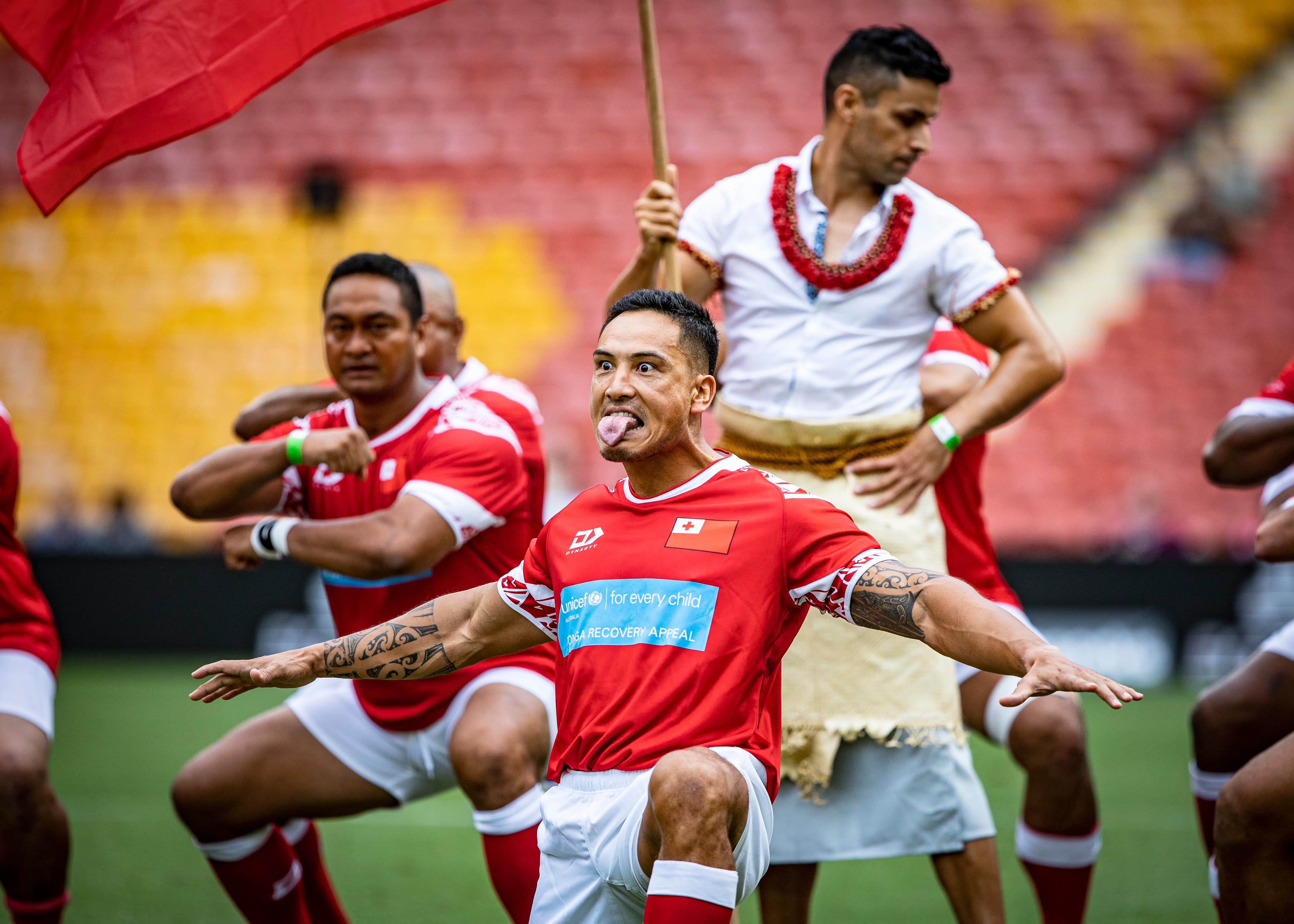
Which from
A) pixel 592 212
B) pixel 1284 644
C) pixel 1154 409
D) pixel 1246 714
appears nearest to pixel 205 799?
pixel 1246 714

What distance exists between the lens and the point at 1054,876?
469 cm

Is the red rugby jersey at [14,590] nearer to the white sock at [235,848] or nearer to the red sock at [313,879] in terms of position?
the white sock at [235,848]

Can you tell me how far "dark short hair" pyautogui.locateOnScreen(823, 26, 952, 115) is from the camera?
4.39m

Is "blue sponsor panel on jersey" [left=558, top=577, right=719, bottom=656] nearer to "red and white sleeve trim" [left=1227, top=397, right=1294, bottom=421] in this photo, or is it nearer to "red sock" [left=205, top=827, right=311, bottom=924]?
"red sock" [left=205, top=827, right=311, bottom=924]

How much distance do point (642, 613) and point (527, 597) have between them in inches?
15.0

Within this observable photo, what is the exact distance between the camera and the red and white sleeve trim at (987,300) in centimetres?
438

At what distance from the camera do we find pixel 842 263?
4449 millimetres

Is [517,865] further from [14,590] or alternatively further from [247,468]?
[14,590]

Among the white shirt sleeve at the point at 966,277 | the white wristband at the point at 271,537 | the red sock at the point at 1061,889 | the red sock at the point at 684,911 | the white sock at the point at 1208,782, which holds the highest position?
the white shirt sleeve at the point at 966,277

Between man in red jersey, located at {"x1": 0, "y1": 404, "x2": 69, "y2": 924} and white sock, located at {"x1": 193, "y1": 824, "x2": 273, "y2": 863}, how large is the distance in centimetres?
46

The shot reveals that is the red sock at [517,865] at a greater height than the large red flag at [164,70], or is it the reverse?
the large red flag at [164,70]

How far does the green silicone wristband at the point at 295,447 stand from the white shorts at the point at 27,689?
3.64ft

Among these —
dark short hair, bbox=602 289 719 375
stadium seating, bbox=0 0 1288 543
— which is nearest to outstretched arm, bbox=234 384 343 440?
dark short hair, bbox=602 289 719 375

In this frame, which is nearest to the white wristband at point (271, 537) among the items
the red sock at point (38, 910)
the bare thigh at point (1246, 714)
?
the red sock at point (38, 910)
